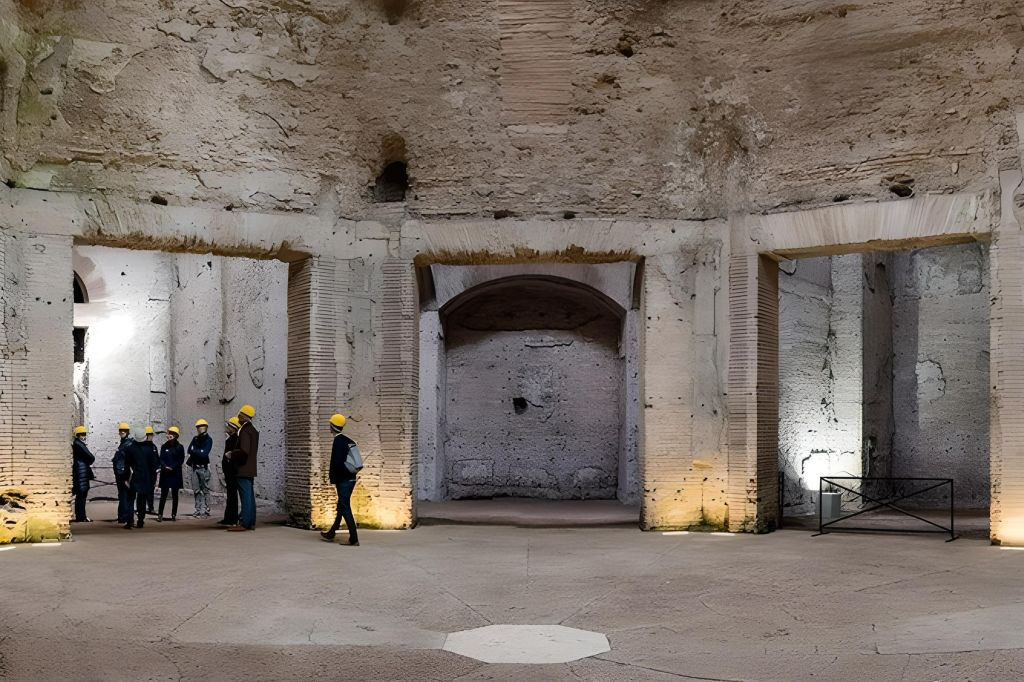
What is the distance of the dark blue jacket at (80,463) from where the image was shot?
10.9m

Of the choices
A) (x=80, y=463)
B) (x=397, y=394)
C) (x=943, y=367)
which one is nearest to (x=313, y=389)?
(x=397, y=394)

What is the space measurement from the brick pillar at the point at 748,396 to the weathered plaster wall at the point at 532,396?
5331 millimetres

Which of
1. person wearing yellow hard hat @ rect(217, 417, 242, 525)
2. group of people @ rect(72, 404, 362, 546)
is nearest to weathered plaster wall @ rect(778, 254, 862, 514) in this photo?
group of people @ rect(72, 404, 362, 546)

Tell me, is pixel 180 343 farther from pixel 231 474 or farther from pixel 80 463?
pixel 231 474

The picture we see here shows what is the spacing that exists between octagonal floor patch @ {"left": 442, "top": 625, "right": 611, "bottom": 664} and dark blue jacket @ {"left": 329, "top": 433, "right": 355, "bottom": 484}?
11.7ft

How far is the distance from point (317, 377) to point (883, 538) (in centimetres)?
620

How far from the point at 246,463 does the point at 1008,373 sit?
304 inches

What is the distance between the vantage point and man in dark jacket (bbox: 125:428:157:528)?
10922 millimetres

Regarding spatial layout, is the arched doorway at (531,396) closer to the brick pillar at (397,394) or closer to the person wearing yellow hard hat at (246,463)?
the brick pillar at (397,394)

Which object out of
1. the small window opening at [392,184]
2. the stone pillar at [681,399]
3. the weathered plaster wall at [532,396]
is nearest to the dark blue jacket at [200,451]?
the small window opening at [392,184]

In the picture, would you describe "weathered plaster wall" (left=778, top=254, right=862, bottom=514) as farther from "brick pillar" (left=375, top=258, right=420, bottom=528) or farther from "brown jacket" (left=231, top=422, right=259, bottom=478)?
"brown jacket" (left=231, top=422, right=259, bottom=478)

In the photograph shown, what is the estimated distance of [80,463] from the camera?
11008 millimetres

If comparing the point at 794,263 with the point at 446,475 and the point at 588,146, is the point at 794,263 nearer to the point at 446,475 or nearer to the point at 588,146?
the point at 588,146

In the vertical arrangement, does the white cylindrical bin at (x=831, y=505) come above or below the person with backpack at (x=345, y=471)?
below
